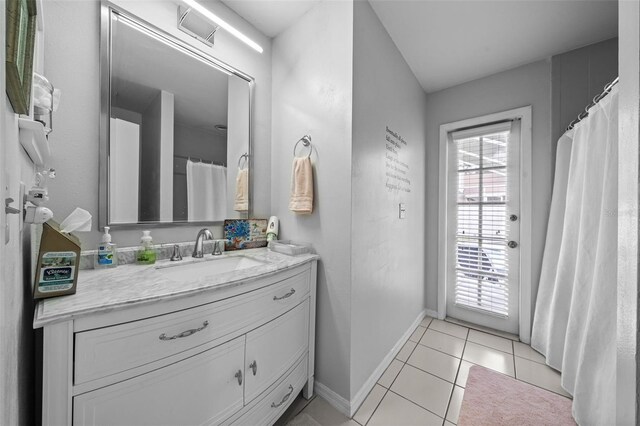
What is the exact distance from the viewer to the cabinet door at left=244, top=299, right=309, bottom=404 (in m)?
1.08

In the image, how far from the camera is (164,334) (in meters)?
0.81

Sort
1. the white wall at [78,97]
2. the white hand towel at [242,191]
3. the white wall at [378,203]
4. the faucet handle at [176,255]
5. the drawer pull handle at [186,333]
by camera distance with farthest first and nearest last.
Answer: the white hand towel at [242,191] < the white wall at [378,203] < the faucet handle at [176,255] < the white wall at [78,97] < the drawer pull handle at [186,333]

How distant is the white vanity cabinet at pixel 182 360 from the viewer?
67 cm

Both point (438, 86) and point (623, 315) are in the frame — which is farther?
point (438, 86)

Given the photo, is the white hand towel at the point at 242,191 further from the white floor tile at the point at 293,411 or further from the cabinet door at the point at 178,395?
the white floor tile at the point at 293,411

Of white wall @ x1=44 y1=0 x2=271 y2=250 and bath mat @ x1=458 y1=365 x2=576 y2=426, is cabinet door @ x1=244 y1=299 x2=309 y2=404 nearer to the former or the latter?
white wall @ x1=44 y1=0 x2=271 y2=250

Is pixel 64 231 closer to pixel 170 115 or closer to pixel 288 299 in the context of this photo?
pixel 170 115

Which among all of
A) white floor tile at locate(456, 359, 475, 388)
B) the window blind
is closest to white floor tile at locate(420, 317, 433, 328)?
the window blind

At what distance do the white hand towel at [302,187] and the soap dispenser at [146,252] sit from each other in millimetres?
800

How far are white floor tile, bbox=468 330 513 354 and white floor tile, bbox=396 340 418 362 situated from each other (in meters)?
0.58

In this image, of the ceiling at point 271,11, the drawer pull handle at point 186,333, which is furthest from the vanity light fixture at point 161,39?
the drawer pull handle at point 186,333

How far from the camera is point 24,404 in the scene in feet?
2.36

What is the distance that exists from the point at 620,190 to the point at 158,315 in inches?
48.5

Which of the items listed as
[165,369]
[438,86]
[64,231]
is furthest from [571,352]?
[64,231]
